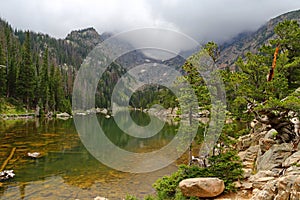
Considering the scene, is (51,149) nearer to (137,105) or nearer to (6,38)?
(6,38)

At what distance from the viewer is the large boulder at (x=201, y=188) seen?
10.2m

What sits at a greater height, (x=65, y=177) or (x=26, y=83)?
(x=26, y=83)

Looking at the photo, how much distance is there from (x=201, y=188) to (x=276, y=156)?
411 cm

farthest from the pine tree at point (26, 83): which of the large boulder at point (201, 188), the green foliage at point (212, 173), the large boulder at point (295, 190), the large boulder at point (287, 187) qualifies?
the large boulder at point (295, 190)

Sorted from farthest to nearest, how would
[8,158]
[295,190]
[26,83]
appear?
[26,83]
[8,158]
[295,190]

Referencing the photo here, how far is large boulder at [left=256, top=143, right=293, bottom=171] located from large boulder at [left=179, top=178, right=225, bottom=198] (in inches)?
112

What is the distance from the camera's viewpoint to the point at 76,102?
98.8 meters

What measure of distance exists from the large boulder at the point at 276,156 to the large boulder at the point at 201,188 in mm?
2836

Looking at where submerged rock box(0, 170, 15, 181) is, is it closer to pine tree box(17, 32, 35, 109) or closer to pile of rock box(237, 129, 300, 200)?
pile of rock box(237, 129, 300, 200)

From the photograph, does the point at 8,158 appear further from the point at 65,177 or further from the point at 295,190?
the point at 295,190

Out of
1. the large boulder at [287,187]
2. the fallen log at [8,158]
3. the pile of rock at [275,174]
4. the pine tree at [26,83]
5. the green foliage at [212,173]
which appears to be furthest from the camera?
the pine tree at [26,83]

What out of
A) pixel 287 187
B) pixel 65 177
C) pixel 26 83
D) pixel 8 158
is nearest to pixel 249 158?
pixel 287 187

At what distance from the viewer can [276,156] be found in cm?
1169

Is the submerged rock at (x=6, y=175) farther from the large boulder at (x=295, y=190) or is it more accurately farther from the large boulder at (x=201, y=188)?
the large boulder at (x=295, y=190)
